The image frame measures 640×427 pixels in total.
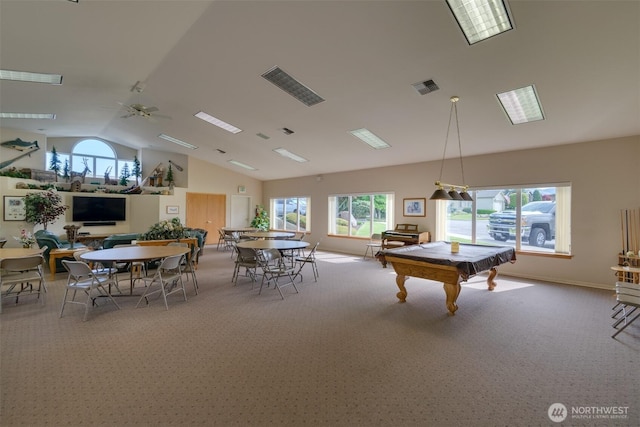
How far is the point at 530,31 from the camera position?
298cm

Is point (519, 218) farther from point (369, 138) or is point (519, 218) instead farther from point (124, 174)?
point (124, 174)

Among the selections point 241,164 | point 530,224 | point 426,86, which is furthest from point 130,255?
point 530,224

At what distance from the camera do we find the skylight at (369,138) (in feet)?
20.2

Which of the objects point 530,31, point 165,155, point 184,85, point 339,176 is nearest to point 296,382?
point 530,31

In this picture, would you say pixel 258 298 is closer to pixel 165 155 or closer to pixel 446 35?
pixel 446 35

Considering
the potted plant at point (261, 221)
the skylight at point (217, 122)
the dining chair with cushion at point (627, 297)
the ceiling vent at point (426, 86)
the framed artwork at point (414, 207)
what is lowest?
the dining chair with cushion at point (627, 297)

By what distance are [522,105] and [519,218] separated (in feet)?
8.56

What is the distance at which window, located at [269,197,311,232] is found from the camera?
10.8 m

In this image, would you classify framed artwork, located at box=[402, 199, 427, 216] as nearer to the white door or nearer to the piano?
the piano

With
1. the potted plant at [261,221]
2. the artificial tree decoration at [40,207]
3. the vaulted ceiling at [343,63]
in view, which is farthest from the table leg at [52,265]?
the potted plant at [261,221]

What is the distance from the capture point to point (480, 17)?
118 inches

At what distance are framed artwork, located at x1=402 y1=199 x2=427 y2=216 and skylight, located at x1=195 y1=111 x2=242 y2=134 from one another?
4.93 meters

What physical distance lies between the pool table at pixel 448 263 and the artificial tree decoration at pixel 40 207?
8.40m

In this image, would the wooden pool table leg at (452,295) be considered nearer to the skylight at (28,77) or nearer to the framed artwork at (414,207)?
the framed artwork at (414,207)
